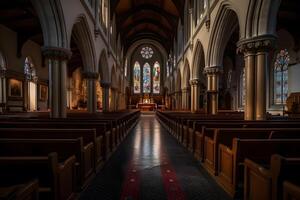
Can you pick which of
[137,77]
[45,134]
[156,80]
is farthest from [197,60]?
[137,77]

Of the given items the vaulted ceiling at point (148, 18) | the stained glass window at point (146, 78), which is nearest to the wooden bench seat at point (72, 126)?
the vaulted ceiling at point (148, 18)

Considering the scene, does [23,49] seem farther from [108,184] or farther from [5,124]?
[108,184]

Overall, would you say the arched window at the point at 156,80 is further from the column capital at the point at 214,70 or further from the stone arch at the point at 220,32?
the column capital at the point at 214,70

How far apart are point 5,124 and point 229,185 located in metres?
4.77

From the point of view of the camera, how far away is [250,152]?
3.21 m

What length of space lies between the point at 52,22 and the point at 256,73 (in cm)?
764

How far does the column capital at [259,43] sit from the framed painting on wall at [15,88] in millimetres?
15685

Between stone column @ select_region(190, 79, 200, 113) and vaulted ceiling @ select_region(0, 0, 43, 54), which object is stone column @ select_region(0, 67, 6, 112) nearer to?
vaulted ceiling @ select_region(0, 0, 43, 54)

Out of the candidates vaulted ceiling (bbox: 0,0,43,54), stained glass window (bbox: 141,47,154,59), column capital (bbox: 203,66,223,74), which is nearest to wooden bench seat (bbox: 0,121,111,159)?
column capital (bbox: 203,66,223,74)

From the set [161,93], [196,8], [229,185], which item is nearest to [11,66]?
[196,8]

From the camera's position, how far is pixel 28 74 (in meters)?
18.6

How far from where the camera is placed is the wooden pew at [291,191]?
1.70m

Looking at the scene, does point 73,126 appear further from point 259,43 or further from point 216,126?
point 259,43

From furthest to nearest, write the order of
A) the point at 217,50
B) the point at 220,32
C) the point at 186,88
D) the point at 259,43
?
the point at 186,88
the point at 217,50
the point at 220,32
the point at 259,43
